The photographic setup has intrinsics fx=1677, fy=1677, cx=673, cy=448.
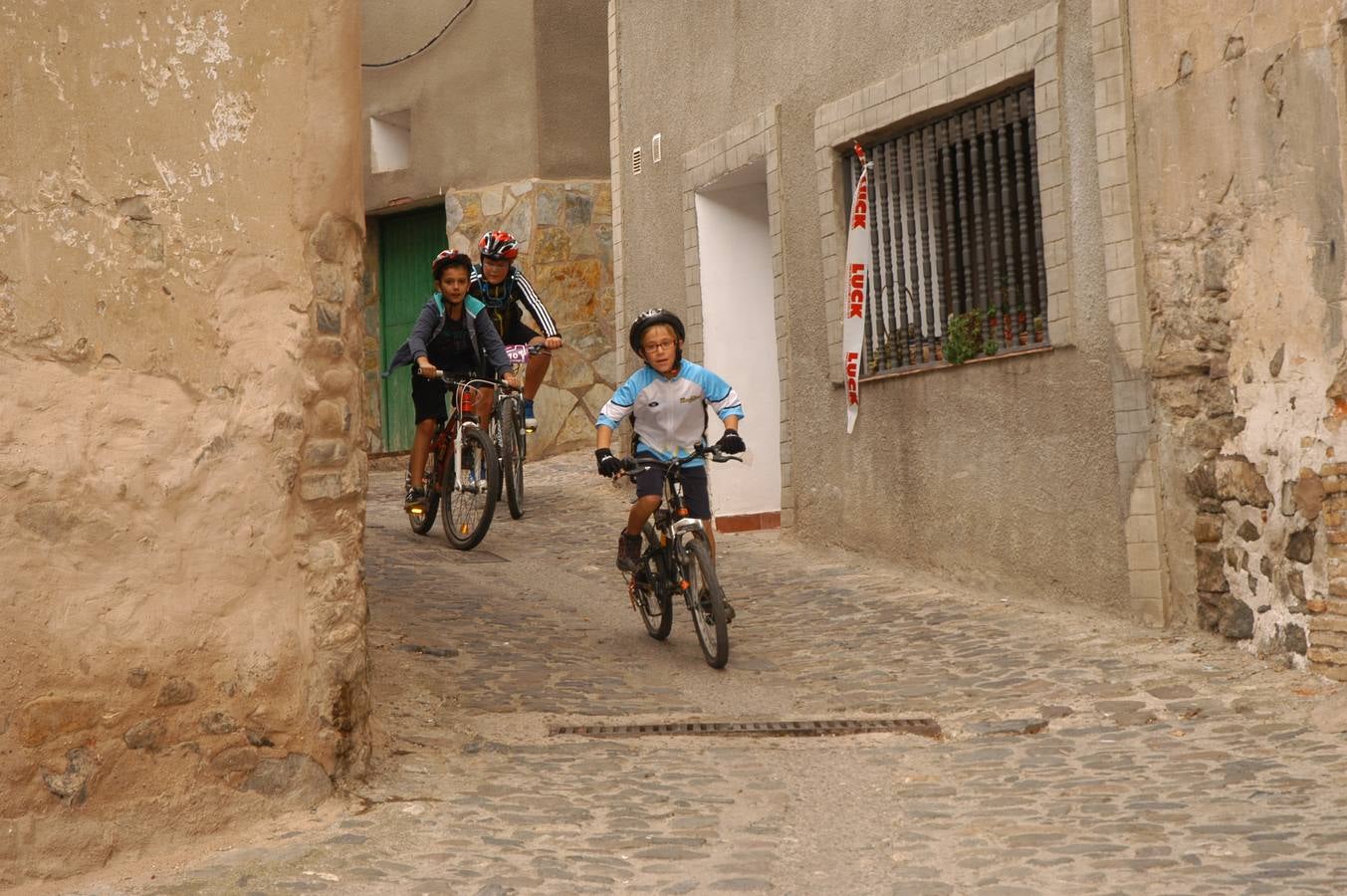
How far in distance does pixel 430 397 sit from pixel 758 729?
482 centimetres

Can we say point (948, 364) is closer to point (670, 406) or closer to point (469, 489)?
point (670, 406)

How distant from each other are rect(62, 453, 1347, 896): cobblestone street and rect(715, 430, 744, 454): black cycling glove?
1053 millimetres

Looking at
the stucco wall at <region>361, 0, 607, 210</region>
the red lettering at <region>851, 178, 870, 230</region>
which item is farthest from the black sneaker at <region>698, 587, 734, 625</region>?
the stucco wall at <region>361, 0, 607, 210</region>

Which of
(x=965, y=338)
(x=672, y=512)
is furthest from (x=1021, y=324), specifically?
(x=672, y=512)

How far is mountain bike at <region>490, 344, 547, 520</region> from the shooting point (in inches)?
433


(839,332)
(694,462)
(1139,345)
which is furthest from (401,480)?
(1139,345)

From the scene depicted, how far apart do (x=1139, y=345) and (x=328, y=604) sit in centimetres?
445

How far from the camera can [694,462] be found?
27.2 feet

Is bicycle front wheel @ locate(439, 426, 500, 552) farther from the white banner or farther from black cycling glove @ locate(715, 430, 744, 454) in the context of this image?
black cycling glove @ locate(715, 430, 744, 454)

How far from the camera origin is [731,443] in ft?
26.4

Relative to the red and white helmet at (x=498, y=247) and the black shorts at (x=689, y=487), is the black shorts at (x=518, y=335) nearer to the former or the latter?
the red and white helmet at (x=498, y=247)

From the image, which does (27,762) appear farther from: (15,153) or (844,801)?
(844,801)

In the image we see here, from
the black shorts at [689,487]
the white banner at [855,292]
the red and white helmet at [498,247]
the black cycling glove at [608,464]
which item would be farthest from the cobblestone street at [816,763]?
the red and white helmet at [498,247]

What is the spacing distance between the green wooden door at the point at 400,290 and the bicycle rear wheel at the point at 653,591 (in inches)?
→ 416
